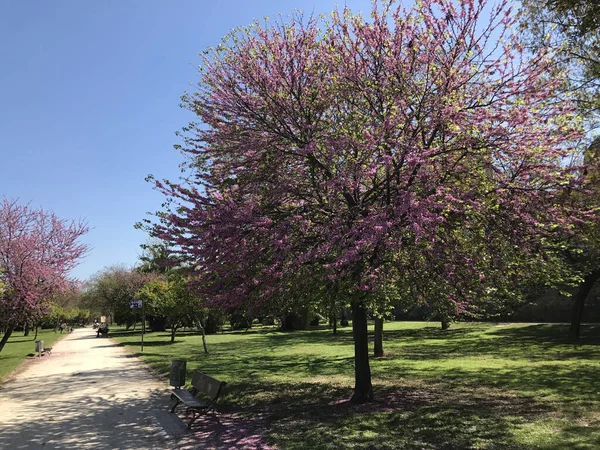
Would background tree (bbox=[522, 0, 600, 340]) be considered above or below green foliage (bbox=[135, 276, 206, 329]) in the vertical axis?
above

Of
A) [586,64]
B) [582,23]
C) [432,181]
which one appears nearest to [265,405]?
[432,181]

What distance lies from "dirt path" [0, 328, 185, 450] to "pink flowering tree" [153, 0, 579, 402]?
2545 mm

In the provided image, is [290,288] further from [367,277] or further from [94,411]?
[94,411]

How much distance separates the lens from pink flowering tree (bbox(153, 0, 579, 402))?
720 centimetres

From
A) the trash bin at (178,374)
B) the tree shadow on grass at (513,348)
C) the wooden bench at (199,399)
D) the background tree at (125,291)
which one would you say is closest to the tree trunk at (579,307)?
the tree shadow on grass at (513,348)

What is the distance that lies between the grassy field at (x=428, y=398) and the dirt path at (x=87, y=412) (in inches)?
65.6

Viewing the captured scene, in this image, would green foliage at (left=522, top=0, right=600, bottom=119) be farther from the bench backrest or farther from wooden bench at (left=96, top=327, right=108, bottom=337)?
wooden bench at (left=96, top=327, right=108, bottom=337)

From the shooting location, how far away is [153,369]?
51.4 ft

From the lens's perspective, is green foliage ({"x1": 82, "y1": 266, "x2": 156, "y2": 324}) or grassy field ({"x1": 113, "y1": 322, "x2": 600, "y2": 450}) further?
green foliage ({"x1": 82, "y1": 266, "x2": 156, "y2": 324})

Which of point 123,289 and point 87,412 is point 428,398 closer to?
point 87,412

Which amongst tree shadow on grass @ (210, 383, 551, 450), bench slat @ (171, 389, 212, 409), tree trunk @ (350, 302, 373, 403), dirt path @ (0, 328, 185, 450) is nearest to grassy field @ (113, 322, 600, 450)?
tree shadow on grass @ (210, 383, 551, 450)

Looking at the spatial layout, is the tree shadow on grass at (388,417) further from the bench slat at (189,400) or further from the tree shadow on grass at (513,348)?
the tree shadow on grass at (513,348)

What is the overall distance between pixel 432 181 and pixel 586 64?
4.82 meters

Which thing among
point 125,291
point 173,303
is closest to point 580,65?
point 173,303
